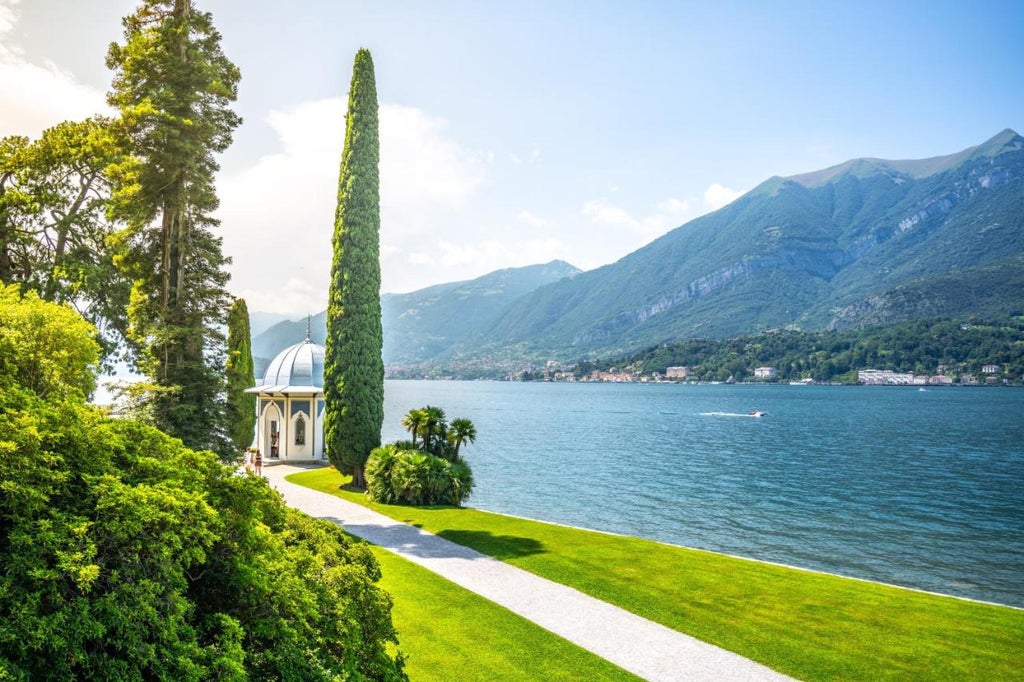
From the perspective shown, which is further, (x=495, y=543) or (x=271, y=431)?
(x=271, y=431)

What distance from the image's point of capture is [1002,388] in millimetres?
135375

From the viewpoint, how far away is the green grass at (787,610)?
9250 mm

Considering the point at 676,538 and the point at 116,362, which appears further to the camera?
the point at 676,538

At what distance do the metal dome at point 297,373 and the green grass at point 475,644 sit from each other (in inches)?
899

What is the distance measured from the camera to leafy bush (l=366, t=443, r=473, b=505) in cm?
2150

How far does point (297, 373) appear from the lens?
3306 centimetres

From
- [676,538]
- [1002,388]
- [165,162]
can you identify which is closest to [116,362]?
[165,162]

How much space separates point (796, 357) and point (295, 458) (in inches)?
6372

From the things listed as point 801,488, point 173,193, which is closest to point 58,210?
point 173,193

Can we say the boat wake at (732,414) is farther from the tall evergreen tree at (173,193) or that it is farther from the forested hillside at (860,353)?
the forested hillside at (860,353)

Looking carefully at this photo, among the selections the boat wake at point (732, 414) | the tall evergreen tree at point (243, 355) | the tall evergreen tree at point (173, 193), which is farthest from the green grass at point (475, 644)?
the boat wake at point (732, 414)

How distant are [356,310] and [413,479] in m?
7.04

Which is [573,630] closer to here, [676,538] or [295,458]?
[676,538]

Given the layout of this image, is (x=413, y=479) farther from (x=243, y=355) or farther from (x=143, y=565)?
(x=143, y=565)
